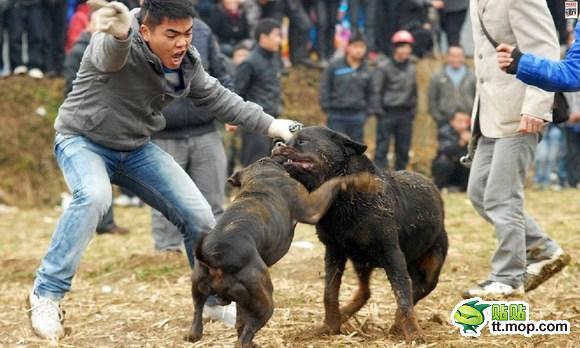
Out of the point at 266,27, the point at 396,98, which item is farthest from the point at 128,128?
the point at 396,98

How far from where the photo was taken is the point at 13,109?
17281mm

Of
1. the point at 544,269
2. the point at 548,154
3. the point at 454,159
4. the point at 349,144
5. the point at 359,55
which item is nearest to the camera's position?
the point at 349,144

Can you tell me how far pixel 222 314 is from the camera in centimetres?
707

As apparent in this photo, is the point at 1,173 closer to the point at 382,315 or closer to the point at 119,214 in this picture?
the point at 119,214

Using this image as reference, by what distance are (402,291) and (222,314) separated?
1.42 m

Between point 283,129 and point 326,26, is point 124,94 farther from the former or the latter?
point 326,26

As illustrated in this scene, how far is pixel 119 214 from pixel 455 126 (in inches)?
235

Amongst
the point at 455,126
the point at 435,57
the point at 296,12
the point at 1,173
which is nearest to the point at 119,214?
the point at 1,173

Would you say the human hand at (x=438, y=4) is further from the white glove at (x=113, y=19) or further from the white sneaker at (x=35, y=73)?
the white glove at (x=113, y=19)

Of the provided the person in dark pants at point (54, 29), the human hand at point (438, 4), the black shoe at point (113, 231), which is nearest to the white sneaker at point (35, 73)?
the person in dark pants at point (54, 29)

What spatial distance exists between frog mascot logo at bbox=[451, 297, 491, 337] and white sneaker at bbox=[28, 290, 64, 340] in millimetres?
2666

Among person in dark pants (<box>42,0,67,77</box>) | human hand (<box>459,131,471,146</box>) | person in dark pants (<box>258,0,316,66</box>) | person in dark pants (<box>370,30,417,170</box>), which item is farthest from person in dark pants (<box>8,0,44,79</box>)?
human hand (<box>459,131,471,146</box>)

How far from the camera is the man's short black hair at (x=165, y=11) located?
611 cm

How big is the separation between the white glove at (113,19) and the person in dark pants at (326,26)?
481 inches
